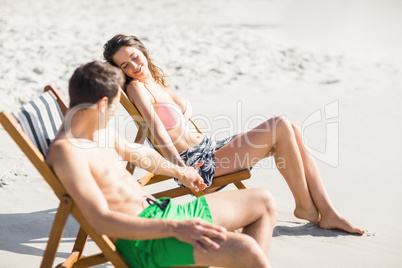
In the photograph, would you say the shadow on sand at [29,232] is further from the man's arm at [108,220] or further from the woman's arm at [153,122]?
the man's arm at [108,220]

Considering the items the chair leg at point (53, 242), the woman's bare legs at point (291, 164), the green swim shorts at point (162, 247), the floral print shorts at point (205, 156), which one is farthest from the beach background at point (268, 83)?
the green swim shorts at point (162, 247)

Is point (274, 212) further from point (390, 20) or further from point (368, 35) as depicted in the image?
point (390, 20)

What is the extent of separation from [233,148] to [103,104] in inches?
58.2

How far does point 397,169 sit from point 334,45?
475 centimetres

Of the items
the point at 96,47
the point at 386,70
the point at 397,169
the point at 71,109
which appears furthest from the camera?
the point at 96,47

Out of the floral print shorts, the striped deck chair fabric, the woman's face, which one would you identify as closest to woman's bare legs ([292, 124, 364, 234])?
the floral print shorts

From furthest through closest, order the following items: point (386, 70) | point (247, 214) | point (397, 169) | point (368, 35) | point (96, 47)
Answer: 1. point (368, 35)
2. point (96, 47)
3. point (386, 70)
4. point (397, 169)
5. point (247, 214)

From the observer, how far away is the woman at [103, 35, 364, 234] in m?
3.56

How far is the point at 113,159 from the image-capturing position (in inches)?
101

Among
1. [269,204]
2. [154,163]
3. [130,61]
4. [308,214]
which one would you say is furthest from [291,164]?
[130,61]

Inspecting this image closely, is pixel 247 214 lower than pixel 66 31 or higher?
lower

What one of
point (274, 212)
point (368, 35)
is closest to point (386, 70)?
point (368, 35)

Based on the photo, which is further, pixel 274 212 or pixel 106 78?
pixel 274 212

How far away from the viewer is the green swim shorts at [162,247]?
2.28 metres
